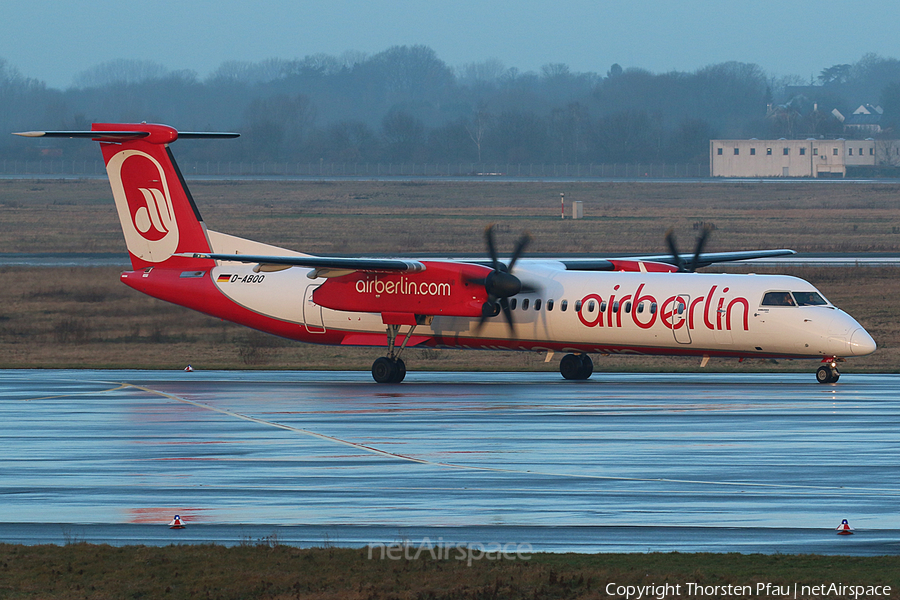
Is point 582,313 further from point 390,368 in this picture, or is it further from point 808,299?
point 808,299

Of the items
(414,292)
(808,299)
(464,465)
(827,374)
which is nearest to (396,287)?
(414,292)

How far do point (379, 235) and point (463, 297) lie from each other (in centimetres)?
5000

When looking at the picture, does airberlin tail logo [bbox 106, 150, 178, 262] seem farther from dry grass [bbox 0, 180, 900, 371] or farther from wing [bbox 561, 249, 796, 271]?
wing [bbox 561, 249, 796, 271]

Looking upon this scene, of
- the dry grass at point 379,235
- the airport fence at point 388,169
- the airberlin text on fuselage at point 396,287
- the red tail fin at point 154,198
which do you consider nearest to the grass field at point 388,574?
the airberlin text on fuselage at point 396,287

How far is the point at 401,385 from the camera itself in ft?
102

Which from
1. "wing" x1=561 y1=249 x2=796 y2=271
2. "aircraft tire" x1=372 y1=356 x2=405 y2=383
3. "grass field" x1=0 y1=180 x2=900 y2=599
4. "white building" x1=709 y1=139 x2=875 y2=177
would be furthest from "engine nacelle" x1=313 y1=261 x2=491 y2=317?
"white building" x1=709 y1=139 x2=875 y2=177

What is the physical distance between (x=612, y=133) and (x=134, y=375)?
465 ft

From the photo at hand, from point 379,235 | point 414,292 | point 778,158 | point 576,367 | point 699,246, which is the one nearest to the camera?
point 414,292

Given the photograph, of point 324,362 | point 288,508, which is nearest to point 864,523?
point 288,508

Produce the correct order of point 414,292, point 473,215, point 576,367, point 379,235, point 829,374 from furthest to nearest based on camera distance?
1. point 473,215
2. point 379,235
3. point 576,367
4. point 414,292
5. point 829,374

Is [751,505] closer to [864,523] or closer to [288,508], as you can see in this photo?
[864,523]

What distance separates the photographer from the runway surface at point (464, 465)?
13.2 metres

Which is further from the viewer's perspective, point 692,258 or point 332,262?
point 692,258

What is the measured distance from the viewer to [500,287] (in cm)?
2997
